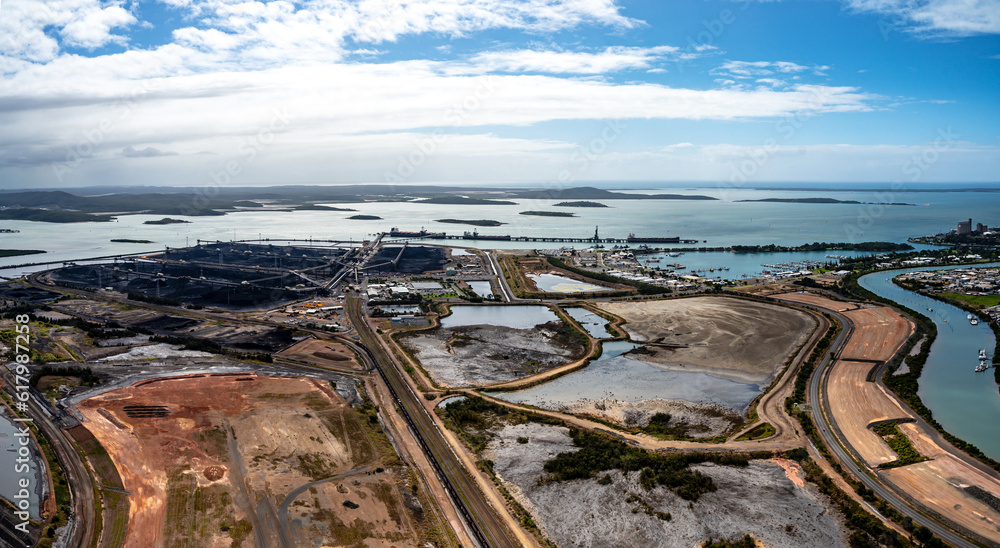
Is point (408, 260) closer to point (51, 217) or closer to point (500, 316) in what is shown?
point (500, 316)

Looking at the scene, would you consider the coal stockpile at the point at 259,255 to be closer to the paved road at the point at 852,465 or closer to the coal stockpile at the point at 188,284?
the coal stockpile at the point at 188,284

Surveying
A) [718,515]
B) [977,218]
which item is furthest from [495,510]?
[977,218]

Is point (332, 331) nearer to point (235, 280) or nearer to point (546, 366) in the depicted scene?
point (546, 366)

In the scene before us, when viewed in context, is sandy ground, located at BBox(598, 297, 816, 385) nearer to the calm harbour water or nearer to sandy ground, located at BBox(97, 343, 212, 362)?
the calm harbour water

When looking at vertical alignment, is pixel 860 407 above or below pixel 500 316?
below

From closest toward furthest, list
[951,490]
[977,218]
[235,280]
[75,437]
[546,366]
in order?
[951,490], [75,437], [546,366], [235,280], [977,218]

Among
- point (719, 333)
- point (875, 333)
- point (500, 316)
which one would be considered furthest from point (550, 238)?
point (875, 333)

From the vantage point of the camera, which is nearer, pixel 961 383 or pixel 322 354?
pixel 961 383
